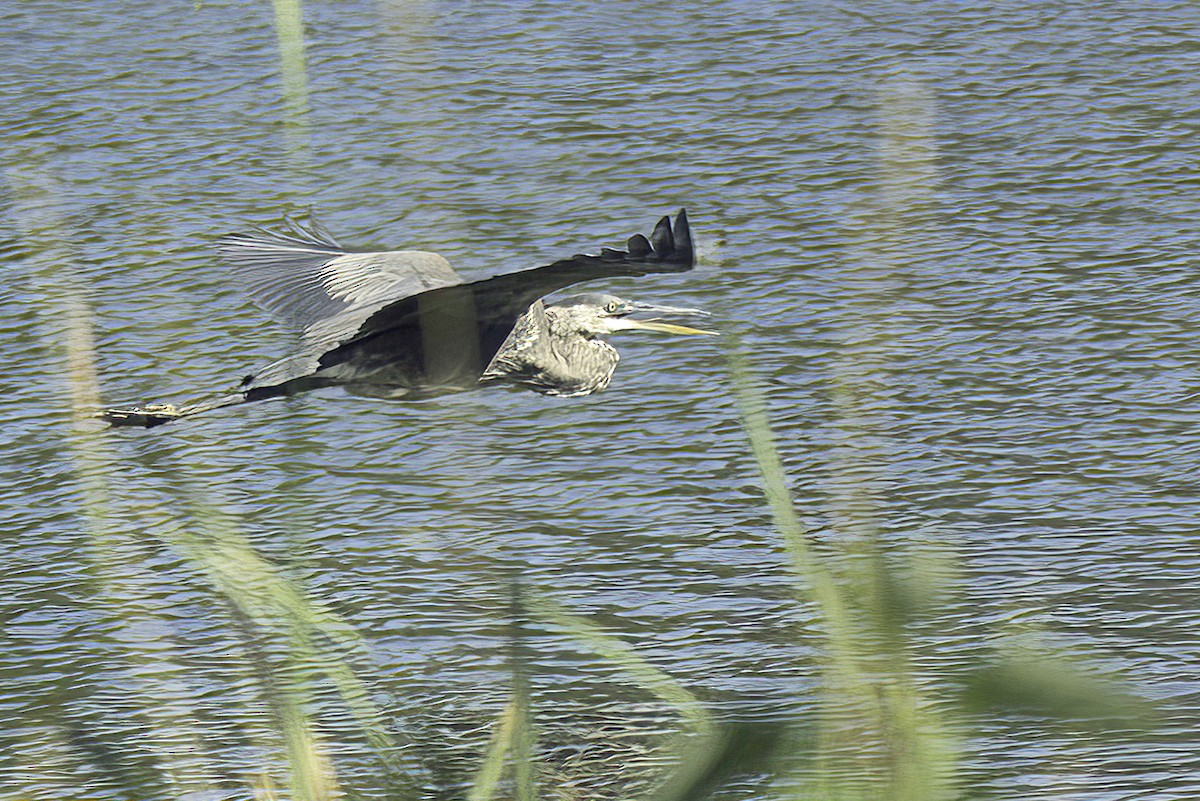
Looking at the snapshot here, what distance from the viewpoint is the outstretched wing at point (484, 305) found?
2.66 m

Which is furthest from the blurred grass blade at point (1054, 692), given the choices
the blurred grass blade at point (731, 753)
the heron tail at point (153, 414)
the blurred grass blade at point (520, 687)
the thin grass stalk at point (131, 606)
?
the heron tail at point (153, 414)

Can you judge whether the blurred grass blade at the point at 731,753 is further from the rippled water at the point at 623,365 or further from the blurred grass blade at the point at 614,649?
the rippled water at the point at 623,365

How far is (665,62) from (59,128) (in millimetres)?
2004

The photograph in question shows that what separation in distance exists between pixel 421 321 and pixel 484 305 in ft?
0.43

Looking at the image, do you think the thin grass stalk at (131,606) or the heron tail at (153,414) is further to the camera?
the heron tail at (153,414)

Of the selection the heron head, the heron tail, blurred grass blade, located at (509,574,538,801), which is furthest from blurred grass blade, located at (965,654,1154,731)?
the heron head

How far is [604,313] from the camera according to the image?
3633 millimetres

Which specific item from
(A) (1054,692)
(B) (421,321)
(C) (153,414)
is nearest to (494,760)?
(A) (1054,692)

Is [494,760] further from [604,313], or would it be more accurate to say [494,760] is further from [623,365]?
[623,365]

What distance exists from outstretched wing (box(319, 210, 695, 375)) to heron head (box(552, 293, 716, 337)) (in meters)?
0.32

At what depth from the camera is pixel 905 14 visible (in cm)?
633

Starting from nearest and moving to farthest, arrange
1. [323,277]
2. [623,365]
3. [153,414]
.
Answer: [153,414] < [323,277] < [623,365]

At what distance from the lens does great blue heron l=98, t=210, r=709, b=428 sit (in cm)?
303

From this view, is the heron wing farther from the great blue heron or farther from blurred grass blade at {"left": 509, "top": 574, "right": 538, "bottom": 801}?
blurred grass blade at {"left": 509, "top": 574, "right": 538, "bottom": 801}
